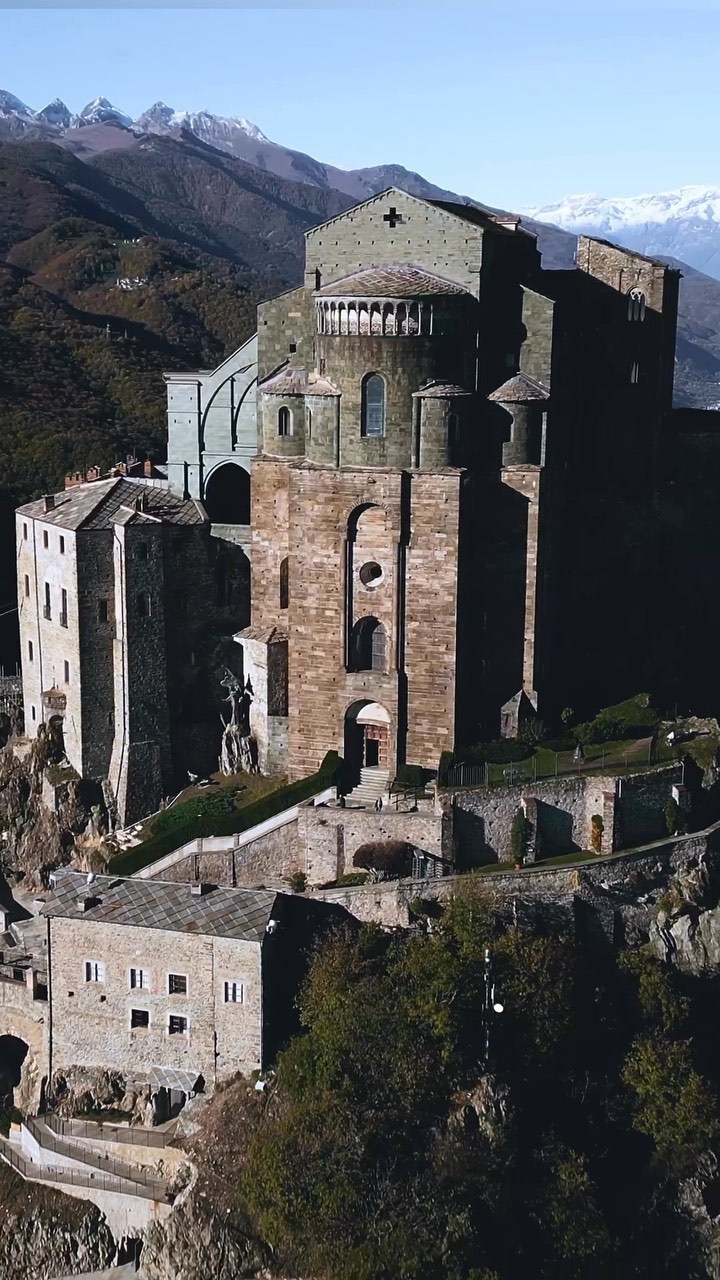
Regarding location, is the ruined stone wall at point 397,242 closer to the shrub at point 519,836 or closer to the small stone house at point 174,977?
the shrub at point 519,836

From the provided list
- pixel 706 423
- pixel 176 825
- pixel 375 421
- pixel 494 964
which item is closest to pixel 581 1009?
pixel 494 964

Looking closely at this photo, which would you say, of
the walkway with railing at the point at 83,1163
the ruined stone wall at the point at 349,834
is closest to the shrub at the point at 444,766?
the ruined stone wall at the point at 349,834

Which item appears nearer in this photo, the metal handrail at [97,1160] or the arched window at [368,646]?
the metal handrail at [97,1160]

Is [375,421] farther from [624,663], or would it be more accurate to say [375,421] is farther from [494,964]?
[494,964]

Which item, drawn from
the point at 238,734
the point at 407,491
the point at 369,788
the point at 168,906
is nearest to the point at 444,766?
the point at 369,788

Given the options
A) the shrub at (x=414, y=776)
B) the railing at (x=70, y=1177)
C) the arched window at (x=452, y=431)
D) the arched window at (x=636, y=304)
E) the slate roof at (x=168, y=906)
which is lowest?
the railing at (x=70, y=1177)

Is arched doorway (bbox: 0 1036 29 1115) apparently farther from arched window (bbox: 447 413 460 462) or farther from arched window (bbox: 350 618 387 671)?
arched window (bbox: 447 413 460 462)
